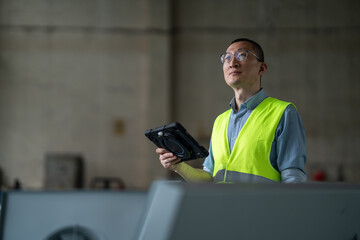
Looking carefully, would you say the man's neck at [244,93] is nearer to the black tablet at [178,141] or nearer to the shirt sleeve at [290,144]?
the shirt sleeve at [290,144]

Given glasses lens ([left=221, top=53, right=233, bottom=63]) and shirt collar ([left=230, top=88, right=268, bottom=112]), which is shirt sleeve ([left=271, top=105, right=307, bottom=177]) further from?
glasses lens ([left=221, top=53, right=233, bottom=63])

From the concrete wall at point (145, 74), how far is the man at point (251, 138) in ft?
25.6

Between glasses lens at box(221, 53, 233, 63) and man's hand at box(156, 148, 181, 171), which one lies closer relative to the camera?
man's hand at box(156, 148, 181, 171)

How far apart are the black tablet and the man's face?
43 cm

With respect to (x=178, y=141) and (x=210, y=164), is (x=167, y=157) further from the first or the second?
(x=210, y=164)

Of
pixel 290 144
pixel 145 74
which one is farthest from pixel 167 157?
pixel 145 74

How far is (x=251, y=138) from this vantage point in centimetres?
167

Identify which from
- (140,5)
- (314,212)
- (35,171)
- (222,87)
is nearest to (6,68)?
(35,171)

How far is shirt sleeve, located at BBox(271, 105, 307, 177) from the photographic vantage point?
1562 millimetres

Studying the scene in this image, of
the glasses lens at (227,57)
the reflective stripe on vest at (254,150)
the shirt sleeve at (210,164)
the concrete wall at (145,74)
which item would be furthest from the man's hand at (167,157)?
the concrete wall at (145,74)

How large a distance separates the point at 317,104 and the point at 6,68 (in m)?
7.81

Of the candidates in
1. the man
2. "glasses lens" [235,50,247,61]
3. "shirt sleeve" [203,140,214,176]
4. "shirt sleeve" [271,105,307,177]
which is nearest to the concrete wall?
"shirt sleeve" [203,140,214,176]

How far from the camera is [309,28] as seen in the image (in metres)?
10.5

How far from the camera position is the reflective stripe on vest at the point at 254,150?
1.63 m
